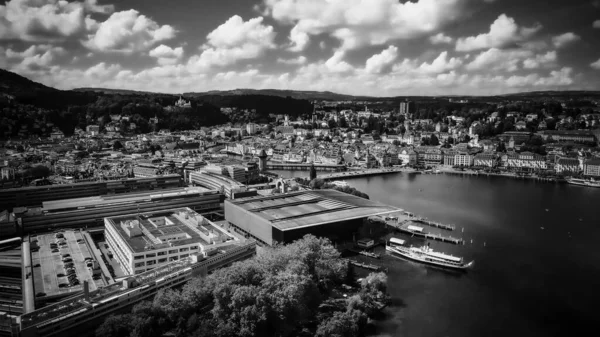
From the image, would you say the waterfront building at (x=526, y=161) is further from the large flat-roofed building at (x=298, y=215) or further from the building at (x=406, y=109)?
the building at (x=406, y=109)

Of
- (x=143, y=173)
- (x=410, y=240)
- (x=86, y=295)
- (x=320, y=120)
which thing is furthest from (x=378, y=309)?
(x=320, y=120)

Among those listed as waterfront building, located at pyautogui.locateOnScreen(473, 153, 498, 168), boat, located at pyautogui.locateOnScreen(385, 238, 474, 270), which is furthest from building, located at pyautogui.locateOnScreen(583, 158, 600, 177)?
boat, located at pyautogui.locateOnScreen(385, 238, 474, 270)

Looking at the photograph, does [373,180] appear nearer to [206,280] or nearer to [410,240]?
[410,240]

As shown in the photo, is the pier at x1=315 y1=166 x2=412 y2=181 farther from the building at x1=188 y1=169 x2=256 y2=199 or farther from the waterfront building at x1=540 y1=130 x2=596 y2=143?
the waterfront building at x1=540 y1=130 x2=596 y2=143

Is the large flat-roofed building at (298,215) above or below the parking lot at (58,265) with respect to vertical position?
above

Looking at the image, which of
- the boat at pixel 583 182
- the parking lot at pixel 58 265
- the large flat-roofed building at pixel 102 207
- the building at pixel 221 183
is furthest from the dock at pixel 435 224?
the boat at pixel 583 182

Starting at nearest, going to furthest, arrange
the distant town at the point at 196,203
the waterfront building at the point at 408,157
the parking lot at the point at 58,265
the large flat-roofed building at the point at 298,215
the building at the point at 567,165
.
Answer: the distant town at the point at 196,203
the parking lot at the point at 58,265
the large flat-roofed building at the point at 298,215
the building at the point at 567,165
the waterfront building at the point at 408,157
